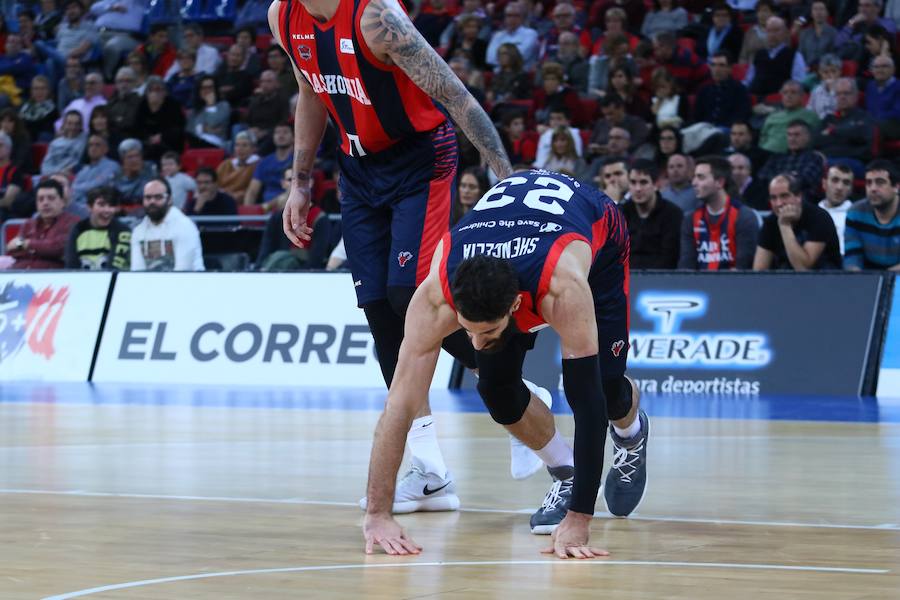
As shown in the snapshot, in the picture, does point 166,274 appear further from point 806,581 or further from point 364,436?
point 806,581

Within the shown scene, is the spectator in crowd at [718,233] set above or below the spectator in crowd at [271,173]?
above

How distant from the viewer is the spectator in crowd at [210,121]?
64.1 ft

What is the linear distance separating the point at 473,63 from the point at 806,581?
49.6 ft

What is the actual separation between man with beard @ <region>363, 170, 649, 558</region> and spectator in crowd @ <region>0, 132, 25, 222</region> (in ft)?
47.3

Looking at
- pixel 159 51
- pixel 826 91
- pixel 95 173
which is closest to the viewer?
pixel 826 91

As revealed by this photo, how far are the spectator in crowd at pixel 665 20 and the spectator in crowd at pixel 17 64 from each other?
926 cm

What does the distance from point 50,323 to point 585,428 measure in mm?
10500

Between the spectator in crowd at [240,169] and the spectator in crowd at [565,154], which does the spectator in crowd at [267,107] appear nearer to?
the spectator in crowd at [240,169]

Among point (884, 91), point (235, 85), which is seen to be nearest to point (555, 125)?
point (884, 91)

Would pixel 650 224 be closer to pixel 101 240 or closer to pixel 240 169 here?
pixel 101 240

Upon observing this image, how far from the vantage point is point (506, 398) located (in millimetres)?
5371

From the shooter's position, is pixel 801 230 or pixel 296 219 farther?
pixel 801 230

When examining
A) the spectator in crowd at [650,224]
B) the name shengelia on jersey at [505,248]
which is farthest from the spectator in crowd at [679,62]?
the name shengelia on jersey at [505,248]

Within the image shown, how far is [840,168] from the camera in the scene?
12930 millimetres
